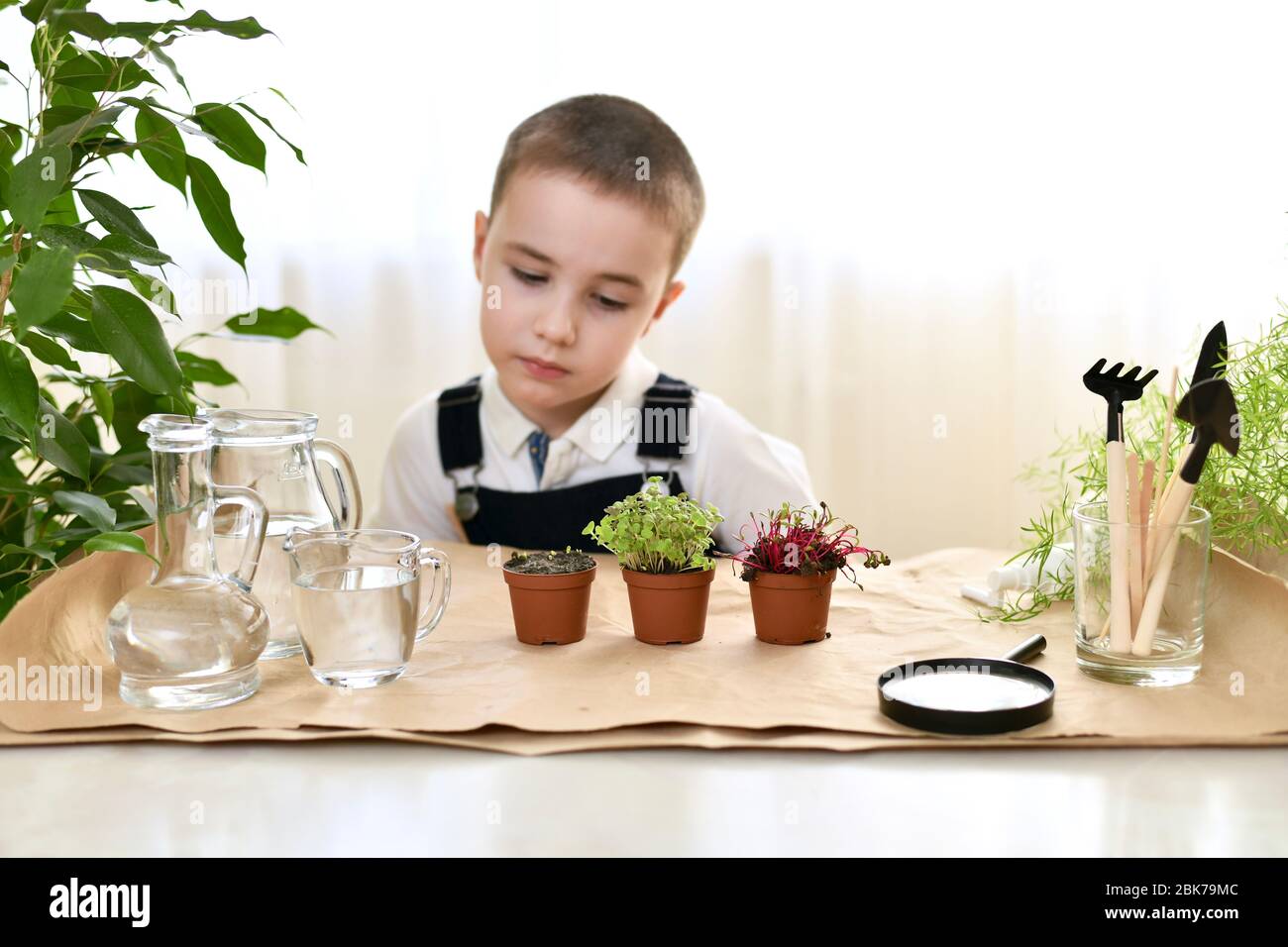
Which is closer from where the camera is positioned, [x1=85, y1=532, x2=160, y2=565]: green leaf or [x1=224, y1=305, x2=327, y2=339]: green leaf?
[x1=85, y1=532, x2=160, y2=565]: green leaf

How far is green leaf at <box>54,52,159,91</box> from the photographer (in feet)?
2.58

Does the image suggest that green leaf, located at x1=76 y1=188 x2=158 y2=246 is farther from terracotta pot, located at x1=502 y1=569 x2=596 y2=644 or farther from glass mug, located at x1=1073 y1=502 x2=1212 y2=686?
glass mug, located at x1=1073 y1=502 x2=1212 y2=686

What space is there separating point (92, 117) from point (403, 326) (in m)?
1.22

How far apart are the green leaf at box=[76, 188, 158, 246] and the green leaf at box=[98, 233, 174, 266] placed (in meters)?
0.03

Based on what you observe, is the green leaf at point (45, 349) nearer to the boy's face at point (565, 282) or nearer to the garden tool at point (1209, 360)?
the boy's face at point (565, 282)

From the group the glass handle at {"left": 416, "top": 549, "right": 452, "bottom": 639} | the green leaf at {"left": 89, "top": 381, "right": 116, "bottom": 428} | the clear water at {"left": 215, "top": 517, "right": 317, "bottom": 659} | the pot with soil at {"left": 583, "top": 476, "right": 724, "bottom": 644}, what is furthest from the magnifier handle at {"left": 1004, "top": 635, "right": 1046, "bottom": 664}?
the green leaf at {"left": 89, "top": 381, "right": 116, "bottom": 428}

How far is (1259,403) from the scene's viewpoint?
0.83 meters

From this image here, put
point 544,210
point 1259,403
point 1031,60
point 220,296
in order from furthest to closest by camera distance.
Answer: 1. point 220,296
2. point 1031,60
3. point 544,210
4. point 1259,403

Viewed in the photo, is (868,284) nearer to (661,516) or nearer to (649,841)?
(661,516)

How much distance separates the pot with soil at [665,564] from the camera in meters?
0.86

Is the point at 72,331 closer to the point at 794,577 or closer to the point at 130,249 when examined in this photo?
the point at 130,249

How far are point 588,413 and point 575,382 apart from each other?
0.05 meters

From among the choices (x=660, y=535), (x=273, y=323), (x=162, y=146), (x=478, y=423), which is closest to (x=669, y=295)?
(x=478, y=423)

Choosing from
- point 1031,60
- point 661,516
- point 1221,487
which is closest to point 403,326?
point 1031,60
